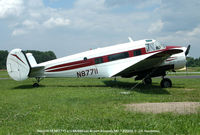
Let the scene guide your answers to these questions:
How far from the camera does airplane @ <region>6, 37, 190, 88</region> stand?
13492 millimetres

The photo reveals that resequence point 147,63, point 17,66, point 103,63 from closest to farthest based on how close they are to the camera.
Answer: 1. point 147,63
2. point 17,66
3. point 103,63

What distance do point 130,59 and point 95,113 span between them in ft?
27.0

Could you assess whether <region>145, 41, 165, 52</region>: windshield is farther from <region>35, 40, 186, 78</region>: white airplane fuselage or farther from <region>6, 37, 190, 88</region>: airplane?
<region>35, 40, 186, 78</region>: white airplane fuselage

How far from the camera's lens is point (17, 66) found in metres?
14.0

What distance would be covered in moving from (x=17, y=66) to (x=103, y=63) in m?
6.23

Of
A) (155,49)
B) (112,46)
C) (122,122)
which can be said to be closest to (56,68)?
(112,46)

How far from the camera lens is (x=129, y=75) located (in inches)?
553

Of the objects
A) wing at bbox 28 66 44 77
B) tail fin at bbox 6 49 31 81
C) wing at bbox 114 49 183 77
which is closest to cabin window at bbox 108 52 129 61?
wing at bbox 114 49 183 77

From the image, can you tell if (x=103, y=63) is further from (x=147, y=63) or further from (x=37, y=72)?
(x=37, y=72)

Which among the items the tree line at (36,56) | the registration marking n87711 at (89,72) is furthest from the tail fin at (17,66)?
the tree line at (36,56)

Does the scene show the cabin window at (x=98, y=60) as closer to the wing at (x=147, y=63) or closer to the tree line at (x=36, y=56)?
the wing at (x=147, y=63)

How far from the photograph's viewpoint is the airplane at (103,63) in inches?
531

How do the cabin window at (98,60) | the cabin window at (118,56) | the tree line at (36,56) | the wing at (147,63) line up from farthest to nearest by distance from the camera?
1. the tree line at (36,56)
2. the cabin window at (98,60)
3. the cabin window at (118,56)
4. the wing at (147,63)

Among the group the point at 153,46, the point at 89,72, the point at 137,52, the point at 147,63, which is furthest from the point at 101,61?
the point at 153,46
